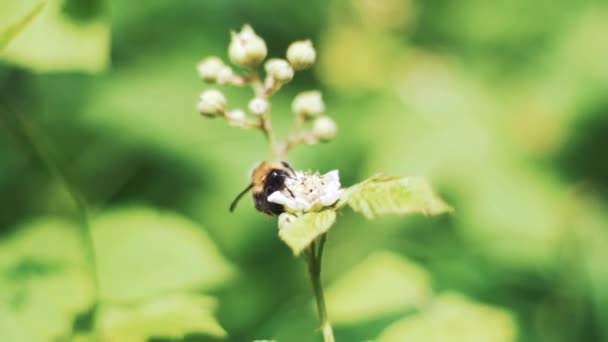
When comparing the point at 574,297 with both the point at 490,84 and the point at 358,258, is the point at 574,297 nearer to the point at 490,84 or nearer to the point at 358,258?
the point at 358,258

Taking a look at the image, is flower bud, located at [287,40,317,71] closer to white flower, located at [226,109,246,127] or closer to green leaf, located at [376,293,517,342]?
white flower, located at [226,109,246,127]

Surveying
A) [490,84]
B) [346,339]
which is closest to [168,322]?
[346,339]

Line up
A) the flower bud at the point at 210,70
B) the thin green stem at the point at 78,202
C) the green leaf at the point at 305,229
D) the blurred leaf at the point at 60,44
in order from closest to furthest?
the green leaf at the point at 305,229 < the flower bud at the point at 210,70 < the blurred leaf at the point at 60,44 < the thin green stem at the point at 78,202

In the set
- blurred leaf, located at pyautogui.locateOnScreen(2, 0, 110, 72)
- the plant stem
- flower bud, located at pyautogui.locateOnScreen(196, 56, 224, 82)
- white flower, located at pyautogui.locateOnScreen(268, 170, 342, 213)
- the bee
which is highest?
blurred leaf, located at pyautogui.locateOnScreen(2, 0, 110, 72)

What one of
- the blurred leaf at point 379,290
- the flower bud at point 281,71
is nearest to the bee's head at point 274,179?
the flower bud at point 281,71

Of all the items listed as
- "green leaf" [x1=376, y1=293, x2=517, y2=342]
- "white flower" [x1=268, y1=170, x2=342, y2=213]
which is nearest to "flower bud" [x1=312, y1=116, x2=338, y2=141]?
"white flower" [x1=268, y1=170, x2=342, y2=213]

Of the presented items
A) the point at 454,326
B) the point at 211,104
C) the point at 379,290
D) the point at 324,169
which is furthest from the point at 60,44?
the point at 324,169

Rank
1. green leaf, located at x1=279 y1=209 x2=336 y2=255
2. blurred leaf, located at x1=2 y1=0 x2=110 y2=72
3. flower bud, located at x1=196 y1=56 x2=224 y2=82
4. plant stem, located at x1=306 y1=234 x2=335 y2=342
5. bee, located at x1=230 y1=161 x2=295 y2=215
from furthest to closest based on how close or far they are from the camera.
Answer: blurred leaf, located at x1=2 y1=0 x2=110 y2=72
flower bud, located at x1=196 y1=56 x2=224 y2=82
bee, located at x1=230 y1=161 x2=295 y2=215
plant stem, located at x1=306 y1=234 x2=335 y2=342
green leaf, located at x1=279 y1=209 x2=336 y2=255

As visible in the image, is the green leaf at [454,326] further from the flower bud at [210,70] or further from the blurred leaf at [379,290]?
the flower bud at [210,70]
